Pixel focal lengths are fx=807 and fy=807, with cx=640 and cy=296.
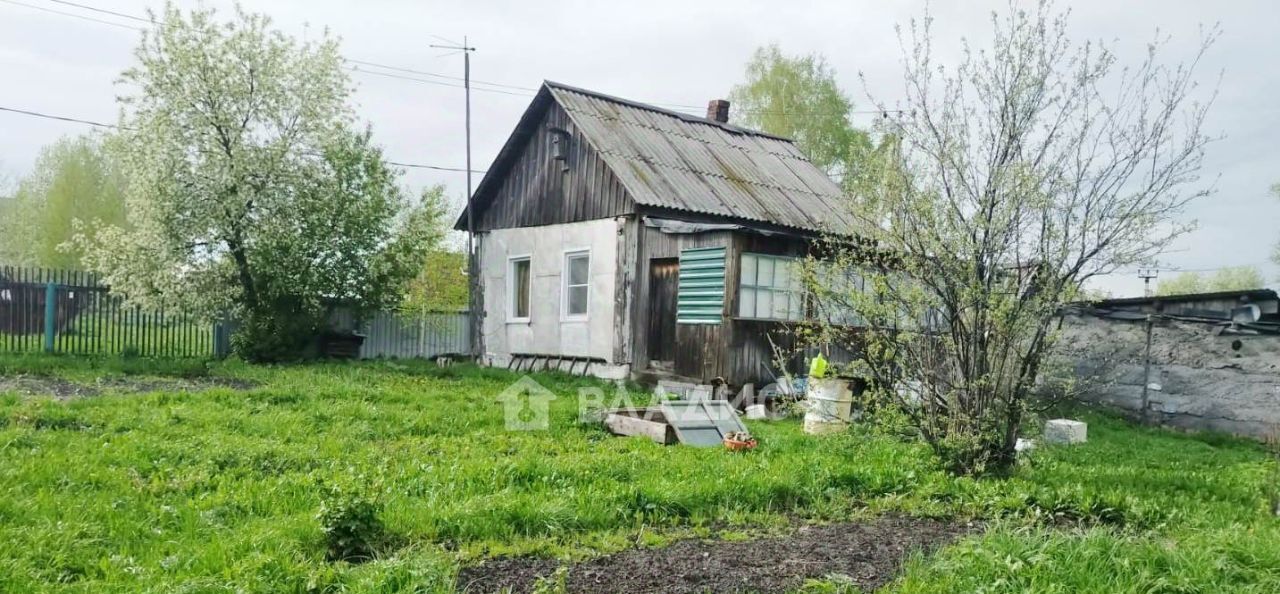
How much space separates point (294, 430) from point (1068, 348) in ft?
40.6

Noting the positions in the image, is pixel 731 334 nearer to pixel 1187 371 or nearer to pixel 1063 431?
pixel 1063 431

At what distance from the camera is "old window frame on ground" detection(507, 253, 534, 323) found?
15.8m

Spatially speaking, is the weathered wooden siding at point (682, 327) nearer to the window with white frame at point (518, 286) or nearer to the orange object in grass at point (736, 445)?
the window with white frame at point (518, 286)

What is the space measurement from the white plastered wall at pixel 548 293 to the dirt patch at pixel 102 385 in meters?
5.27

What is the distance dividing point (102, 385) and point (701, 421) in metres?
7.45

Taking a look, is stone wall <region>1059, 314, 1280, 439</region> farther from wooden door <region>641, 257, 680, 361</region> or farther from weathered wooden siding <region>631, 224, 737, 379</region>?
wooden door <region>641, 257, 680, 361</region>

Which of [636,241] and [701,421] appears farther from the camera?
[636,241]

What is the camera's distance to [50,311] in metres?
13.6

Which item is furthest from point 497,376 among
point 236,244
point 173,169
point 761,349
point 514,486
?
point 514,486

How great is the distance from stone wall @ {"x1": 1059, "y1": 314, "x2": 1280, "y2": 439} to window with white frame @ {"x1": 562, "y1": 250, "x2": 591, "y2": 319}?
315 inches

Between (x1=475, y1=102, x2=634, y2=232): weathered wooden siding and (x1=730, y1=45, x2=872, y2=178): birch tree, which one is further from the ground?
(x1=730, y1=45, x2=872, y2=178): birch tree

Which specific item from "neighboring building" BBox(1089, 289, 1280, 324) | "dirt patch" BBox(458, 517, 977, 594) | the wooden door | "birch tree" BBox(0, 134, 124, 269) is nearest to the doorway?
the wooden door

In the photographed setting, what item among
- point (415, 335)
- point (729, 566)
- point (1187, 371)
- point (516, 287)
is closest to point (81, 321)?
point (415, 335)

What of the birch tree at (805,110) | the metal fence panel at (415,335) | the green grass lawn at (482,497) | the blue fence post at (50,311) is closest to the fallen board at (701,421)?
the green grass lawn at (482,497)
